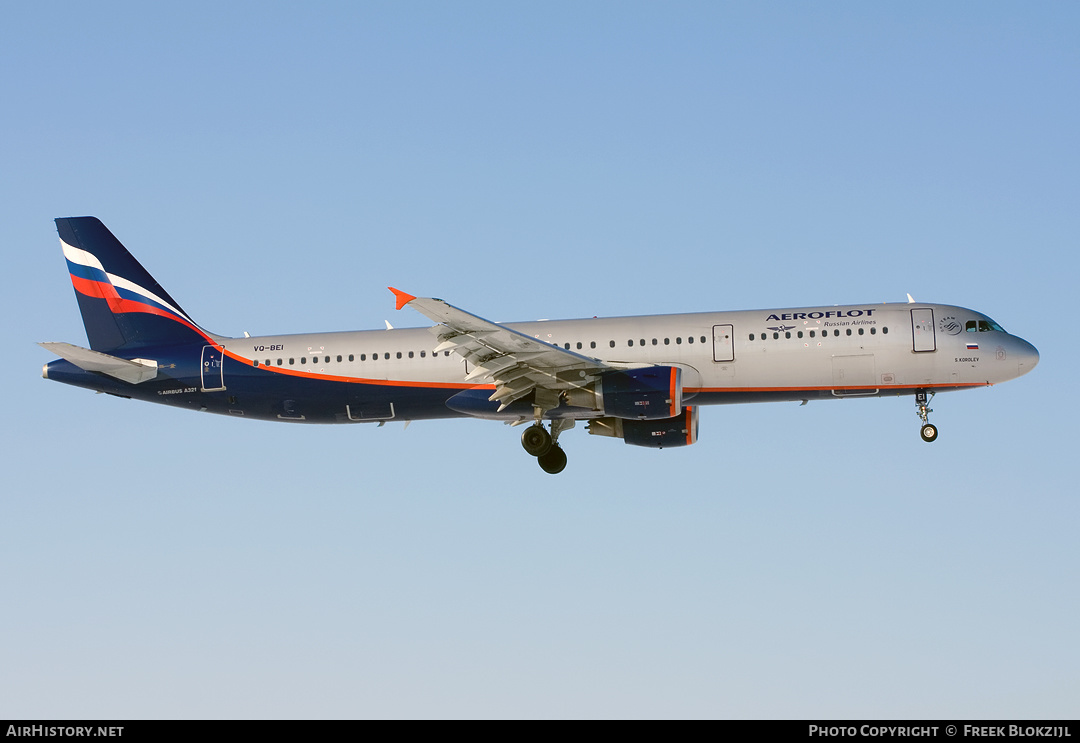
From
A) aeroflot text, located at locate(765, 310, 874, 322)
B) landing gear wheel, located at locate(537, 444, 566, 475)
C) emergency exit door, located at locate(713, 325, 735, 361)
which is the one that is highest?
aeroflot text, located at locate(765, 310, 874, 322)

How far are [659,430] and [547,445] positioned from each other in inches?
181

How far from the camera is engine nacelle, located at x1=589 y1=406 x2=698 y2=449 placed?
47562mm

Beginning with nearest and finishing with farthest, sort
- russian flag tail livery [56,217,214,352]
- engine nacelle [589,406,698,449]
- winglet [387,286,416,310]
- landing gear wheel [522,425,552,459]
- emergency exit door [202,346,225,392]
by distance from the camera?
winglet [387,286,416,310], landing gear wheel [522,425,552,459], emergency exit door [202,346,225,392], engine nacelle [589,406,698,449], russian flag tail livery [56,217,214,352]

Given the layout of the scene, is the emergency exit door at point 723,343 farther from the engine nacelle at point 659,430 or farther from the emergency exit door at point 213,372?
the emergency exit door at point 213,372

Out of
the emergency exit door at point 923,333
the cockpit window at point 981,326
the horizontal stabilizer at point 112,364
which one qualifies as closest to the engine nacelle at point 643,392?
the emergency exit door at point 923,333

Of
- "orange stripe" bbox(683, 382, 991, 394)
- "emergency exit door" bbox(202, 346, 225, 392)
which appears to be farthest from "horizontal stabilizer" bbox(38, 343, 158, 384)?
"orange stripe" bbox(683, 382, 991, 394)

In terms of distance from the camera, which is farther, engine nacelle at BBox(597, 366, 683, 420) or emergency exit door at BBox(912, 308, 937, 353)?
emergency exit door at BBox(912, 308, 937, 353)

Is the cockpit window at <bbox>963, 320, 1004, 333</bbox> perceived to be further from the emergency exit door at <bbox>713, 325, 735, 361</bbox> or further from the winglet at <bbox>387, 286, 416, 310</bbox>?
the winglet at <bbox>387, 286, 416, 310</bbox>

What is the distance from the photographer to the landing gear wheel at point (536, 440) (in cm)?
4591

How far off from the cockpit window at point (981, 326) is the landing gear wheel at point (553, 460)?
15.1 m

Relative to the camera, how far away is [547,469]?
4700cm
